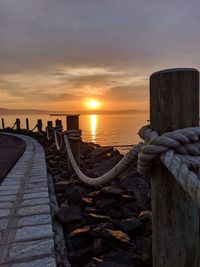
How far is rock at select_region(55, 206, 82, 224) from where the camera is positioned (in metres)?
3.85

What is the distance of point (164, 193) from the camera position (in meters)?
1.69

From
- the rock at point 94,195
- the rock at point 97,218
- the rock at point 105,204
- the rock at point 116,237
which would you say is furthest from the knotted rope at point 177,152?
the rock at point 94,195

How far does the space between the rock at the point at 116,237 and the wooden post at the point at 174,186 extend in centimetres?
153

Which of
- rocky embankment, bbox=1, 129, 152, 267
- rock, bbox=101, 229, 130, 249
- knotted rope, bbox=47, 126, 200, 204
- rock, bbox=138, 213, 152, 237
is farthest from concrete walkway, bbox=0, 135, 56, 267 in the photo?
knotted rope, bbox=47, 126, 200, 204

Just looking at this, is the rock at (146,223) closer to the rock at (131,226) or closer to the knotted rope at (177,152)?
the rock at (131,226)

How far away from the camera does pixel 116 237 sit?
Answer: 3258 millimetres

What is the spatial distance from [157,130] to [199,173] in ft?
1.21

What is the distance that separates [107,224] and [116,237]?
0.33 m

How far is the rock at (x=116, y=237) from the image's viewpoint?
10.5 ft

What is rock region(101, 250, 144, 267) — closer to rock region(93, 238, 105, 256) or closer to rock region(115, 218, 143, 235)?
rock region(93, 238, 105, 256)

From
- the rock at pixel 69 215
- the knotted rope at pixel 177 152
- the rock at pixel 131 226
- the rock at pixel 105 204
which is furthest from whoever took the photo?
the rock at pixel 105 204

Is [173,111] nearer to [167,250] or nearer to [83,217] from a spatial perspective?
[167,250]

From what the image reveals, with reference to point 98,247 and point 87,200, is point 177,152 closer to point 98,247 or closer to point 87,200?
point 98,247

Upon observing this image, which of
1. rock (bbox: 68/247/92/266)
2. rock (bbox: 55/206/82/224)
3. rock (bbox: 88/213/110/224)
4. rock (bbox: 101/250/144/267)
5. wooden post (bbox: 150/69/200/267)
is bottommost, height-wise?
rock (bbox: 68/247/92/266)
